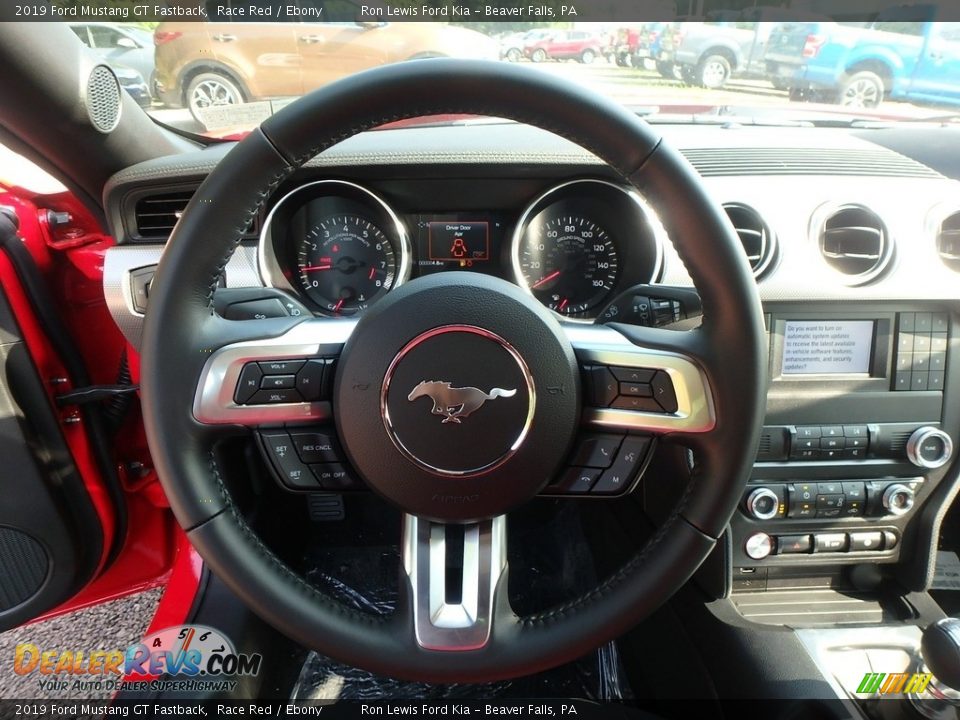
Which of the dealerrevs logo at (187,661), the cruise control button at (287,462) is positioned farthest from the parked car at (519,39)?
the dealerrevs logo at (187,661)

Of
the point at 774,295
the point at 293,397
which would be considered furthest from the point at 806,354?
the point at 293,397

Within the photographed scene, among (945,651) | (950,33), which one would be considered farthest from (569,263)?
(950,33)

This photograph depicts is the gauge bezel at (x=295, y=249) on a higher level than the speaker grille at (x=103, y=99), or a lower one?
lower

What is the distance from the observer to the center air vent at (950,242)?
Answer: 5.08 feet

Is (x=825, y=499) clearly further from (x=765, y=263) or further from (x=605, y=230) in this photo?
(x=605, y=230)

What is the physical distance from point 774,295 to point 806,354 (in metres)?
0.18

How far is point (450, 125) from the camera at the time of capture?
5.99ft

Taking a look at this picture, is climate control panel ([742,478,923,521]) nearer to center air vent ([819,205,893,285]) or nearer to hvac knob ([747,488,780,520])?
hvac knob ([747,488,780,520])

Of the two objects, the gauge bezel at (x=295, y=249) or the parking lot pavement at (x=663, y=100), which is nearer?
the gauge bezel at (x=295, y=249)

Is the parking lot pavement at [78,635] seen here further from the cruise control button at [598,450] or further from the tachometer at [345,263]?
the cruise control button at [598,450]

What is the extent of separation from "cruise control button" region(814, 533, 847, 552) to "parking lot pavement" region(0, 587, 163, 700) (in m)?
1.98

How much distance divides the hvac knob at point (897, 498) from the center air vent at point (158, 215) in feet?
5.73

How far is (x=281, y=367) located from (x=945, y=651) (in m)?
1.25

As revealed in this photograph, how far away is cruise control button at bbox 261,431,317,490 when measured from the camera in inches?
42.3
